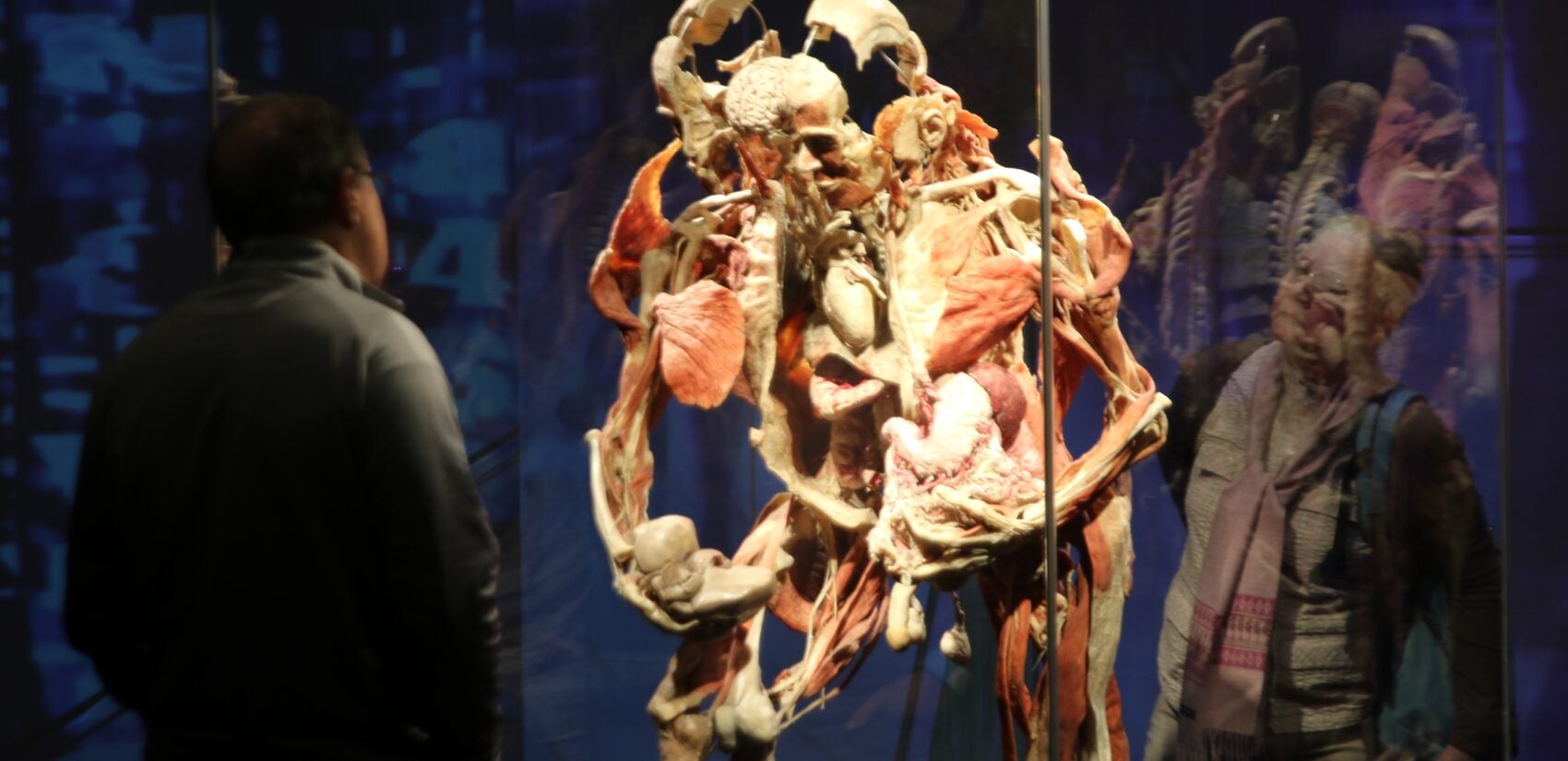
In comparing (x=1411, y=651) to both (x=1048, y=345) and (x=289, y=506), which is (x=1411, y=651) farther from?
(x=289, y=506)

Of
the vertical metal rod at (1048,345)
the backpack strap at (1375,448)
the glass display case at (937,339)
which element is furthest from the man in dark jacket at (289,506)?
the backpack strap at (1375,448)

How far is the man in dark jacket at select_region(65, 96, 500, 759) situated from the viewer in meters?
1.39

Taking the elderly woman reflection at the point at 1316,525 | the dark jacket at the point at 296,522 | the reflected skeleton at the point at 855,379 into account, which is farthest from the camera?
the reflected skeleton at the point at 855,379

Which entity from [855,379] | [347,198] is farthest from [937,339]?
[347,198]

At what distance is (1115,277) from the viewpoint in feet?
6.23

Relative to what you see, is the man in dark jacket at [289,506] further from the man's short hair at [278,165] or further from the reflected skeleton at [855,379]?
the reflected skeleton at [855,379]

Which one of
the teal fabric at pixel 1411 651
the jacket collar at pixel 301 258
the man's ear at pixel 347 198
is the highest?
the man's ear at pixel 347 198

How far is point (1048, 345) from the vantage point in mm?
1890

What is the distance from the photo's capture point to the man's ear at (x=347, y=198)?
1.48 meters

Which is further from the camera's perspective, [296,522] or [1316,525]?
[1316,525]

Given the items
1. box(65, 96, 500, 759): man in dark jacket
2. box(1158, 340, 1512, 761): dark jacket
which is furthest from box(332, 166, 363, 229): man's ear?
box(1158, 340, 1512, 761): dark jacket

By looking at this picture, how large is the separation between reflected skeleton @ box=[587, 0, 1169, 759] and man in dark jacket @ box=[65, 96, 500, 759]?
1.83 ft

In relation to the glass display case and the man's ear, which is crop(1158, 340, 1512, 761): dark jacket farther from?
the man's ear

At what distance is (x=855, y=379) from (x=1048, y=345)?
0.80 ft
